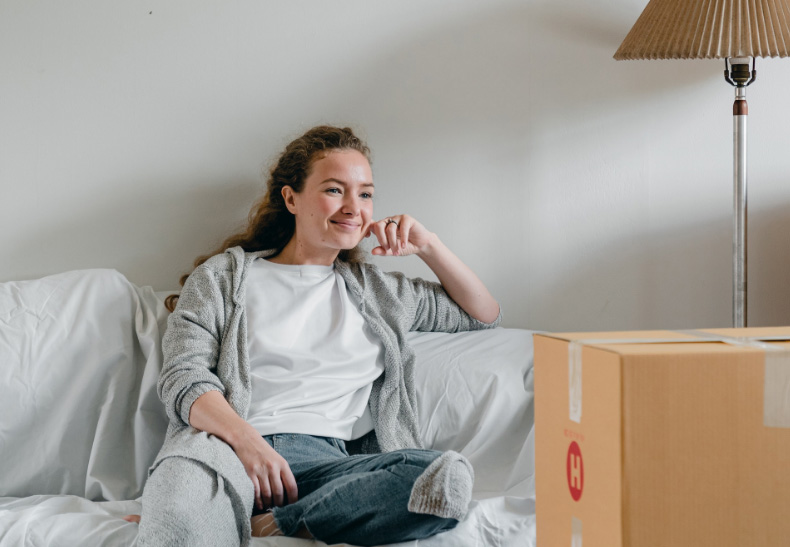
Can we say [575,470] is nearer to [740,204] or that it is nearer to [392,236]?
[392,236]

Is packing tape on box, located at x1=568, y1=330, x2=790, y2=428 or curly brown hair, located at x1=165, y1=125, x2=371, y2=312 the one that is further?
curly brown hair, located at x1=165, y1=125, x2=371, y2=312

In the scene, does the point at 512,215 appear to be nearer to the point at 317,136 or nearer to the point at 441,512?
the point at 317,136

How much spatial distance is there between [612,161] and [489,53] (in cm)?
38

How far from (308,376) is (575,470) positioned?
0.66 meters

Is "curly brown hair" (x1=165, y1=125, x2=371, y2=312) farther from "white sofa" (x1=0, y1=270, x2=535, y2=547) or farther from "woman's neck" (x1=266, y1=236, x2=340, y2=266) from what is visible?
"white sofa" (x1=0, y1=270, x2=535, y2=547)

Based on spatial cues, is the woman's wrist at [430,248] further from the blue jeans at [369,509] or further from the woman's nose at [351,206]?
the blue jeans at [369,509]

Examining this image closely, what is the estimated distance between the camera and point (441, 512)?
0.95m

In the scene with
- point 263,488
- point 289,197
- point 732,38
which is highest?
point 732,38

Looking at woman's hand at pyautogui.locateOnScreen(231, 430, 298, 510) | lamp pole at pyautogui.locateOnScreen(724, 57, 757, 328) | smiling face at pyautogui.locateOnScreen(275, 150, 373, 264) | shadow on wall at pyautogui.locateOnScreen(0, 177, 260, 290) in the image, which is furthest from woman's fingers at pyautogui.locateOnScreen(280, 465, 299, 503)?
lamp pole at pyautogui.locateOnScreen(724, 57, 757, 328)

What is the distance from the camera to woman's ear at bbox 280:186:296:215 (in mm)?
1455

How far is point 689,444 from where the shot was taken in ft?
2.15

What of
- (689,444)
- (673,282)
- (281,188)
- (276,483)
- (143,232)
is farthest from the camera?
(673,282)

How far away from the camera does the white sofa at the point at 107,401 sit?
49.7 inches

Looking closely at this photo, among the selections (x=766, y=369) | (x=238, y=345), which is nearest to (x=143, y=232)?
(x=238, y=345)
